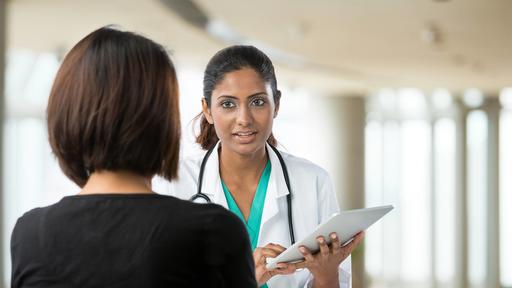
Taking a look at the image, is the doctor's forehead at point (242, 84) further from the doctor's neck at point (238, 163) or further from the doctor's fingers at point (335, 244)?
the doctor's fingers at point (335, 244)

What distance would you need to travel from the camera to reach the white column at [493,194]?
15141 millimetres

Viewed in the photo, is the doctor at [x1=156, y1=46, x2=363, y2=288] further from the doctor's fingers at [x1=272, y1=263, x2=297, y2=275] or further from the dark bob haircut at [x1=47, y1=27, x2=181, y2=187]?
the dark bob haircut at [x1=47, y1=27, x2=181, y2=187]

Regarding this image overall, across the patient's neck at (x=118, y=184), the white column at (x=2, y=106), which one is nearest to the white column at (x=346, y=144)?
the white column at (x=2, y=106)

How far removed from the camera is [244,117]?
2014 mm

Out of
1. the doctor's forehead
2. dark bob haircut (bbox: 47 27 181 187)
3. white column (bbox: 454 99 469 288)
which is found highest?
the doctor's forehead

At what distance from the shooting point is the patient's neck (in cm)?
134

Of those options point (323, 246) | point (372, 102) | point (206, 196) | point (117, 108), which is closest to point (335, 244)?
point (323, 246)

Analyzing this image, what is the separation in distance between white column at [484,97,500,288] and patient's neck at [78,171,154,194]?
14483 millimetres

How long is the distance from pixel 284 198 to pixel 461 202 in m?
14.0

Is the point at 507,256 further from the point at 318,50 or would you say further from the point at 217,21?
the point at 217,21

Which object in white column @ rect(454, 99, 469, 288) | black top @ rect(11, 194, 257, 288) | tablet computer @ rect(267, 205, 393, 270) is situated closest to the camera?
black top @ rect(11, 194, 257, 288)

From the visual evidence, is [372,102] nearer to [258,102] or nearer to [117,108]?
[258,102]

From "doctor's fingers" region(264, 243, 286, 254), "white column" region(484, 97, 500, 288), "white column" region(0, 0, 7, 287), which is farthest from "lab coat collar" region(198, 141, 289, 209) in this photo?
"white column" region(484, 97, 500, 288)

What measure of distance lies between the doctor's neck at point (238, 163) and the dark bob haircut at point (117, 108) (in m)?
0.75
